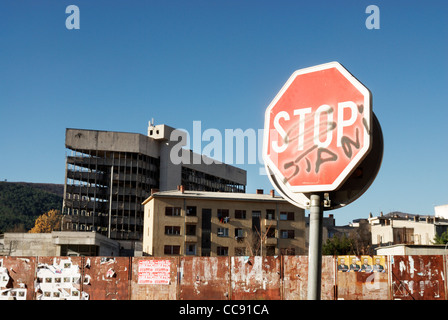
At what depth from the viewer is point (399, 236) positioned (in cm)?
7206

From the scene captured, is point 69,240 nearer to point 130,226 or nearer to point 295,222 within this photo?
point 295,222

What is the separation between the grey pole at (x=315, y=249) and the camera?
2869 mm

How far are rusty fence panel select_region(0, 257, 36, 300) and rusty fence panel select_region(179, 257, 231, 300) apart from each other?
293 inches

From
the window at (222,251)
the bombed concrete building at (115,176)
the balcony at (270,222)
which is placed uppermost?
the bombed concrete building at (115,176)

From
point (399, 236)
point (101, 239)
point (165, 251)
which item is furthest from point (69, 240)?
point (399, 236)

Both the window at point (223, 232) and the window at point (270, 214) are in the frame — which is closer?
the window at point (223, 232)

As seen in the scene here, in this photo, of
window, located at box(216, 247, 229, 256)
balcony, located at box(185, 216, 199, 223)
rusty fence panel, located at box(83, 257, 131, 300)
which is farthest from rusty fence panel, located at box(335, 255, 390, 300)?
window, located at box(216, 247, 229, 256)

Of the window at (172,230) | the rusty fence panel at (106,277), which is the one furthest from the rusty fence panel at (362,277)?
the window at (172,230)

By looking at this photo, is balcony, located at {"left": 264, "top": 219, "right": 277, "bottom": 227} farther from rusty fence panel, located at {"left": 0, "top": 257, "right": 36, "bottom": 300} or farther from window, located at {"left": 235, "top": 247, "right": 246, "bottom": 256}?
rusty fence panel, located at {"left": 0, "top": 257, "right": 36, "bottom": 300}

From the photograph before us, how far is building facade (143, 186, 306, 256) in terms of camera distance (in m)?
60.5

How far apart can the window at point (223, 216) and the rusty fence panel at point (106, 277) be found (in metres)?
37.4

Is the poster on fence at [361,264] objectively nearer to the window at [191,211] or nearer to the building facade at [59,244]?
the building facade at [59,244]

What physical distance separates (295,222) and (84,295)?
42.0 m

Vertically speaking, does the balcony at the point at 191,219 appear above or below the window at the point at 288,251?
above
